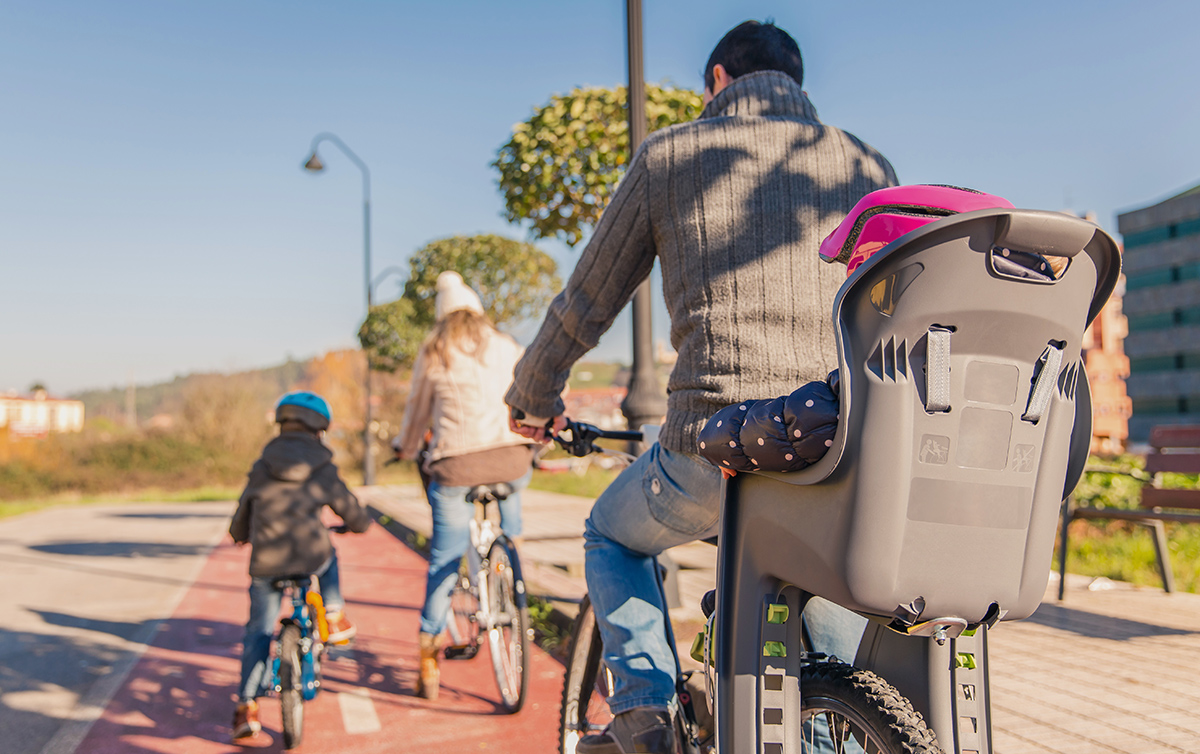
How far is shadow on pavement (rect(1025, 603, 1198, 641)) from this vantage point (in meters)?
4.59

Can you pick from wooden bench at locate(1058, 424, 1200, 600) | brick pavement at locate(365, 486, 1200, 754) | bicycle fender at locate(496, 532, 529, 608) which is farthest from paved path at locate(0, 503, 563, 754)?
wooden bench at locate(1058, 424, 1200, 600)

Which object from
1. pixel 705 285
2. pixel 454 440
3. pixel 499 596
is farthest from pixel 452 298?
pixel 705 285

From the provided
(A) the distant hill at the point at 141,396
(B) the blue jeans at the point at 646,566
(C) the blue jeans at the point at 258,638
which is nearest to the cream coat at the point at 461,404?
(C) the blue jeans at the point at 258,638

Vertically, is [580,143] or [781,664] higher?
[580,143]

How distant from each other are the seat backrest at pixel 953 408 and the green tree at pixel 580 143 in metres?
5.91

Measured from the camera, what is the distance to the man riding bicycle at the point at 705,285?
185 centimetres

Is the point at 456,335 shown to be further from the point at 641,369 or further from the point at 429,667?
the point at 429,667

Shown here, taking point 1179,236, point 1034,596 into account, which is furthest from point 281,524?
point 1179,236

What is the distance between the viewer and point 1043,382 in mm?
1305

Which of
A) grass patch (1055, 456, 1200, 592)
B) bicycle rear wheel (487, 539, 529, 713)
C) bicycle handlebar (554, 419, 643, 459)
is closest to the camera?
bicycle handlebar (554, 419, 643, 459)

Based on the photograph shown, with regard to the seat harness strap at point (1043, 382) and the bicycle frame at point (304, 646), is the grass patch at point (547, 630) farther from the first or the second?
the seat harness strap at point (1043, 382)

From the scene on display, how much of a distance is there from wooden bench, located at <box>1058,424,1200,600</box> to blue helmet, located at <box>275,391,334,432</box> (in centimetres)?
418

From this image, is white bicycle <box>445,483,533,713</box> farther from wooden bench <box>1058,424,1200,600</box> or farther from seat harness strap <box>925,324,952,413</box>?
wooden bench <box>1058,424,1200,600</box>

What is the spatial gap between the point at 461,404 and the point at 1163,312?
84363 mm
